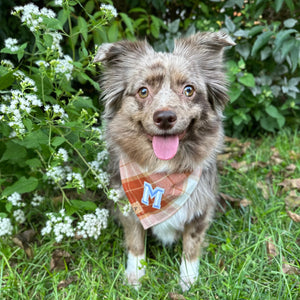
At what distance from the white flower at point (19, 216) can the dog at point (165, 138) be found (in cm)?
86

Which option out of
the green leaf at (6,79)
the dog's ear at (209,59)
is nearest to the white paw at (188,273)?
the dog's ear at (209,59)

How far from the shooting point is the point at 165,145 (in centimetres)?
238

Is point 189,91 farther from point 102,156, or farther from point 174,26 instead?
point 174,26

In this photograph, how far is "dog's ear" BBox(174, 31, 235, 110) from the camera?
2.67m

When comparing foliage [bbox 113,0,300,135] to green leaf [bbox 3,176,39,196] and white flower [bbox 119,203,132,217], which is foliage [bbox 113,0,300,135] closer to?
white flower [bbox 119,203,132,217]

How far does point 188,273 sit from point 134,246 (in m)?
0.47

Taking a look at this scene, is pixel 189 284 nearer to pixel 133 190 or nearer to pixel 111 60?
pixel 133 190

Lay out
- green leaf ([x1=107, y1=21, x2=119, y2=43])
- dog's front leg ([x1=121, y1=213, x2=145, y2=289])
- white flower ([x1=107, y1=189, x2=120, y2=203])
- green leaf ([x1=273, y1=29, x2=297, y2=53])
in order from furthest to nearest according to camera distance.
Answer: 1. green leaf ([x1=273, y1=29, x2=297, y2=53])
2. green leaf ([x1=107, y1=21, x2=119, y2=43])
3. dog's front leg ([x1=121, y1=213, x2=145, y2=289])
4. white flower ([x1=107, y1=189, x2=120, y2=203])

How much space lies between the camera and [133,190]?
104 inches

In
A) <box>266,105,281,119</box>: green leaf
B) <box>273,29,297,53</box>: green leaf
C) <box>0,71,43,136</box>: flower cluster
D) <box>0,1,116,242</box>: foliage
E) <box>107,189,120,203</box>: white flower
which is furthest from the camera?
<box>266,105,281,119</box>: green leaf

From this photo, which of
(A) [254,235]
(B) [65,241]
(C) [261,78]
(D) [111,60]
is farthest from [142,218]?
(C) [261,78]

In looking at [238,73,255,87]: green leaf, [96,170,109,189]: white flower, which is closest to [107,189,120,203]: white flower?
[96,170,109,189]: white flower

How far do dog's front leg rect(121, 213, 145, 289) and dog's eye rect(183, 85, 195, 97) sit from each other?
3.56 feet

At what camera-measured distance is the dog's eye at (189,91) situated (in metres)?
2.52
